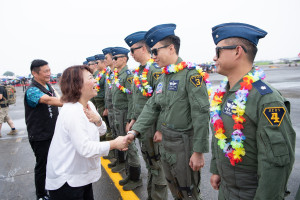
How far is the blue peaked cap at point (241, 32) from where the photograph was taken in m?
1.73

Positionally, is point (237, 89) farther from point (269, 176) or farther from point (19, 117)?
point (19, 117)

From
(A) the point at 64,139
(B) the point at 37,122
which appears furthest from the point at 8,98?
(A) the point at 64,139

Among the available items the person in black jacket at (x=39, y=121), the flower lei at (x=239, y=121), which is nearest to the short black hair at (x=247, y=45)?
the flower lei at (x=239, y=121)

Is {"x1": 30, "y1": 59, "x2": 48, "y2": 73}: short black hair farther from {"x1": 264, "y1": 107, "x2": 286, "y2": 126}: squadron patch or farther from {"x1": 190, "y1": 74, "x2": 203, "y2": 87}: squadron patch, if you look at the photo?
{"x1": 264, "y1": 107, "x2": 286, "y2": 126}: squadron patch

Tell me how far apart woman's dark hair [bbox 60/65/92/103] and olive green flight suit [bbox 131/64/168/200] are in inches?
49.8

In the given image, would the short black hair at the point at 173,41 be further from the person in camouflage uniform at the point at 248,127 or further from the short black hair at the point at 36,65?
the short black hair at the point at 36,65

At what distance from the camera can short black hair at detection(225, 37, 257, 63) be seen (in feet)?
5.74

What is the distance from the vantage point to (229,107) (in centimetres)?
175

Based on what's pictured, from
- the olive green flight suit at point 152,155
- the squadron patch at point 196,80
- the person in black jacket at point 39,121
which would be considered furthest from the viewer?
the person in black jacket at point 39,121

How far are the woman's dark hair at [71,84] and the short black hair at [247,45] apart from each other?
1.48 m

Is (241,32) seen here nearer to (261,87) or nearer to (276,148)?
(261,87)

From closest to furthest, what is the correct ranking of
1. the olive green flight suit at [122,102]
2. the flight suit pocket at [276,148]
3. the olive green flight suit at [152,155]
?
the flight suit pocket at [276,148] < the olive green flight suit at [152,155] < the olive green flight suit at [122,102]

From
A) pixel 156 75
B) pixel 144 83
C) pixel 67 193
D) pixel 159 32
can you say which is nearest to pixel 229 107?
pixel 159 32

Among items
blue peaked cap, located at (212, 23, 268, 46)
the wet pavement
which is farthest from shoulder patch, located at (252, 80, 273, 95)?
the wet pavement
